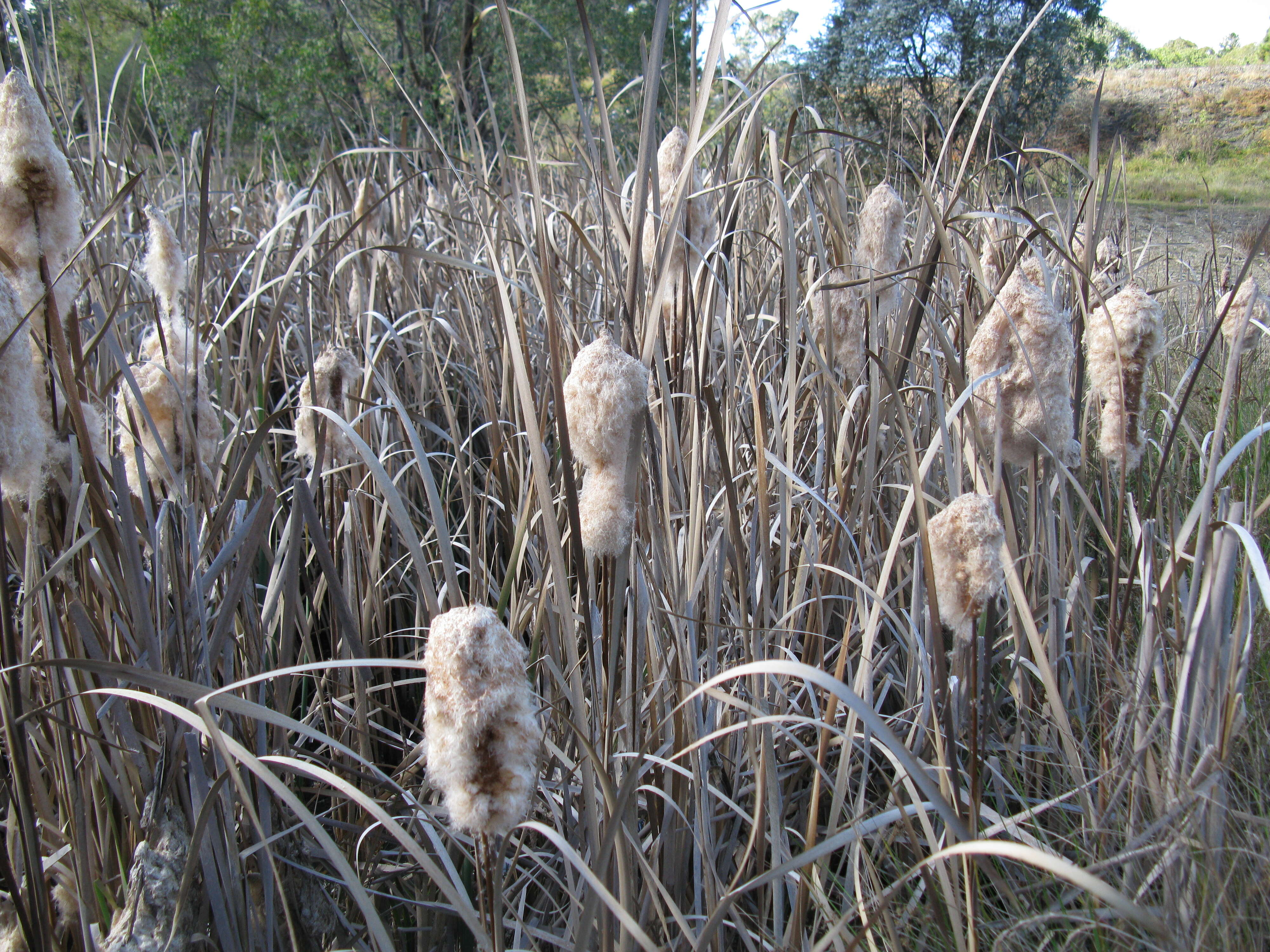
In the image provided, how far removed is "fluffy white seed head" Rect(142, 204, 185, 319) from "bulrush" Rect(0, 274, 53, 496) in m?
0.44

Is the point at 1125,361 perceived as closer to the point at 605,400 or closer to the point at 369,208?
the point at 605,400

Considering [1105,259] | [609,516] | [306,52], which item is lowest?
[609,516]

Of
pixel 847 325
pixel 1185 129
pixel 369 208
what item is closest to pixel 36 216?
pixel 369 208

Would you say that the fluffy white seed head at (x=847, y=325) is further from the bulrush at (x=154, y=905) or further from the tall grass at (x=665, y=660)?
the bulrush at (x=154, y=905)

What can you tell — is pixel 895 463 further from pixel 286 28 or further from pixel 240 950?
pixel 286 28

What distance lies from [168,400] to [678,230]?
2.65 feet

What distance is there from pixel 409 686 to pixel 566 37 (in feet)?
4.14

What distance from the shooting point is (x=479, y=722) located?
609mm

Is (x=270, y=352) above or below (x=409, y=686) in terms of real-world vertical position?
above

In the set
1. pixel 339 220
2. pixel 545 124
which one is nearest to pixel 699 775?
pixel 339 220

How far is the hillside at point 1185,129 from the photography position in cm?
1196

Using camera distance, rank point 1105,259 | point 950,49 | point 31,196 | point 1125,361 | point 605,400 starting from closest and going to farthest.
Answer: point 605,400 < point 31,196 < point 1125,361 < point 1105,259 < point 950,49

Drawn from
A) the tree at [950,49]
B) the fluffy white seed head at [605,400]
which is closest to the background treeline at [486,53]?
the tree at [950,49]

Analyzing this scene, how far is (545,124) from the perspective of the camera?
174 inches
